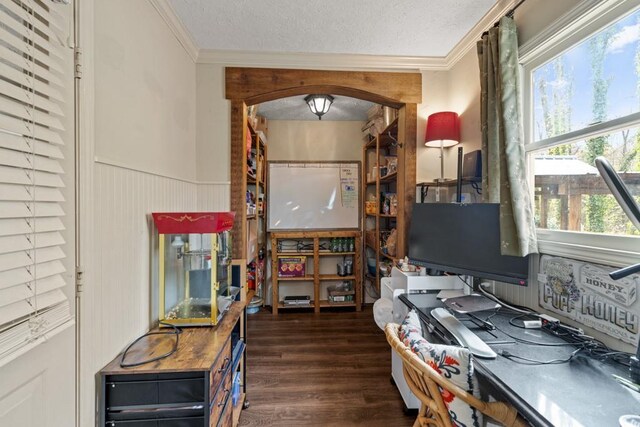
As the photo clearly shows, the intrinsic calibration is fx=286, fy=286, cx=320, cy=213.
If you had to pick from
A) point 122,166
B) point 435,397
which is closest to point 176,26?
point 122,166

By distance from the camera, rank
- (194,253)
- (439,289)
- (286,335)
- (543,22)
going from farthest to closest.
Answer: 1. (286,335)
2. (439,289)
3. (194,253)
4. (543,22)

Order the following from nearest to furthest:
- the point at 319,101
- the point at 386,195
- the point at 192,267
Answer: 1. the point at 192,267
2. the point at 319,101
3. the point at 386,195

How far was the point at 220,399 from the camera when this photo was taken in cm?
131

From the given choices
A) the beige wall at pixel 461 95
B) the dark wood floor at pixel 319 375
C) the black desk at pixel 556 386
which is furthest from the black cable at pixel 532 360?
the beige wall at pixel 461 95

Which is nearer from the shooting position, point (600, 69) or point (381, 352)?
point (600, 69)

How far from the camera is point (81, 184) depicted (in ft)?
3.28

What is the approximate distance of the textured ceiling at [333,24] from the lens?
5.39ft

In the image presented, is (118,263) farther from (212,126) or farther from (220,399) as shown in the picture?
(212,126)

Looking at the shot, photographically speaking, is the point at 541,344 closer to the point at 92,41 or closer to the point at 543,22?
the point at 543,22

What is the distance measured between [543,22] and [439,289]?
1.59m

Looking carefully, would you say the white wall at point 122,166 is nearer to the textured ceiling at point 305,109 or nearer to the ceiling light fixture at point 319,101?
the ceiling light fixture at point 319,101

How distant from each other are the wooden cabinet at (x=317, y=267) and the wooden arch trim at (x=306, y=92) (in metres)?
1.27

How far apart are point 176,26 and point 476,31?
1.93 m

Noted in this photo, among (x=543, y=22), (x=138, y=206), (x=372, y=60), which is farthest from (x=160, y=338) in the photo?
(x=543, y=22)
